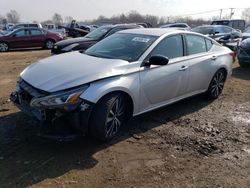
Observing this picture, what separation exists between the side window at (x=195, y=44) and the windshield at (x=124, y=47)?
2.80 ft

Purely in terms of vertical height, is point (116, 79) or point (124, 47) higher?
point (124, 47)

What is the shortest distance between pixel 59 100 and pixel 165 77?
6.20 feet

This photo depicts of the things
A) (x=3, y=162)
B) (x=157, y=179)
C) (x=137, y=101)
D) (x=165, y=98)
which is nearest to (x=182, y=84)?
(x=165, y=98)

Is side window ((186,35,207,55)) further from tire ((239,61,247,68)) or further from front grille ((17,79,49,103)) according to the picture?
tire ((239,61,247,68))

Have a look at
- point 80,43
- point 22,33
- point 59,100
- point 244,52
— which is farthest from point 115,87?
point 22,33

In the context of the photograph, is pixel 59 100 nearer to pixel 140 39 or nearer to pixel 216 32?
pixel 140 39

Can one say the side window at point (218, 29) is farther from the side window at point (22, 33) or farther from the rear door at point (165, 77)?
the side window at point (22, 33)

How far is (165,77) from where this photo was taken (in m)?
4.85

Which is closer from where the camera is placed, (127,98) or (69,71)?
(69,71)

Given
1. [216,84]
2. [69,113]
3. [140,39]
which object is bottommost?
[216,84]

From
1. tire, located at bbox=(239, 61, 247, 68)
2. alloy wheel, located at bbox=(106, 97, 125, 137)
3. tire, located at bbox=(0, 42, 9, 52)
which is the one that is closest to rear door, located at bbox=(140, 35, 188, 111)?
alloy wheel, located at bbox=(106, 97, 125, 137)

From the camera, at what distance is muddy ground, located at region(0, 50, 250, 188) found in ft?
11.2

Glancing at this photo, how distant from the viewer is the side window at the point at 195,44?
554cm

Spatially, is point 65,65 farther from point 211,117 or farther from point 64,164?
point 211,117
